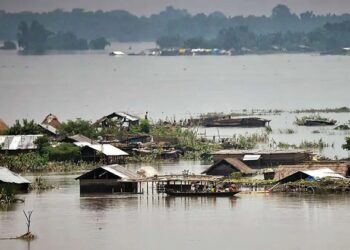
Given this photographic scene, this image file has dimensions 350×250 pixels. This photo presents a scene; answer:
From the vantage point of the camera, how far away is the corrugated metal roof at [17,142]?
34594mm

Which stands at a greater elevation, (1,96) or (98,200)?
(1,96)

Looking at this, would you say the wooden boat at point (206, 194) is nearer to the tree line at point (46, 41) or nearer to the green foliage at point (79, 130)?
the green foliage at point (79, 130)

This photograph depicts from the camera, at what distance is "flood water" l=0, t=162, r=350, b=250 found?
2327 cm

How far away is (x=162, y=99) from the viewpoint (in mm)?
67812

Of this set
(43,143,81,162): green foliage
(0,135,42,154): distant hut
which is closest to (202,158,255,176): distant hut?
(43,143,81,162): green foliage

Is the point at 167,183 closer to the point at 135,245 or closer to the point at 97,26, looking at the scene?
the point at 135,245

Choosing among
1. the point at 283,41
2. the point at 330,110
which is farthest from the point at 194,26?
the point at 330,110

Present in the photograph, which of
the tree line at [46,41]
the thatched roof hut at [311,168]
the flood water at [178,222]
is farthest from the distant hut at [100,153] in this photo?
the tree line at [46,41]

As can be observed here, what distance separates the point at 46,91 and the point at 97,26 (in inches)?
4788

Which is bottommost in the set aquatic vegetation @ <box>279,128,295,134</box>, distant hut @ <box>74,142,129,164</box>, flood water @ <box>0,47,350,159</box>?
distant hut @ <box>74,142,129,164</box>

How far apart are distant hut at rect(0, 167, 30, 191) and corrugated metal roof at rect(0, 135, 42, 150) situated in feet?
16.1

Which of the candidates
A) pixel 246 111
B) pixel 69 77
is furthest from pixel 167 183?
pixel 69 77

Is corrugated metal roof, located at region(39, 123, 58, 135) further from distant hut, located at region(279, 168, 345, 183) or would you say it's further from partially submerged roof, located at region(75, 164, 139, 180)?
distant hut, located at region(279, 168, 345, 183)

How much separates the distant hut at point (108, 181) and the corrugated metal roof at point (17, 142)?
551 centimetres
